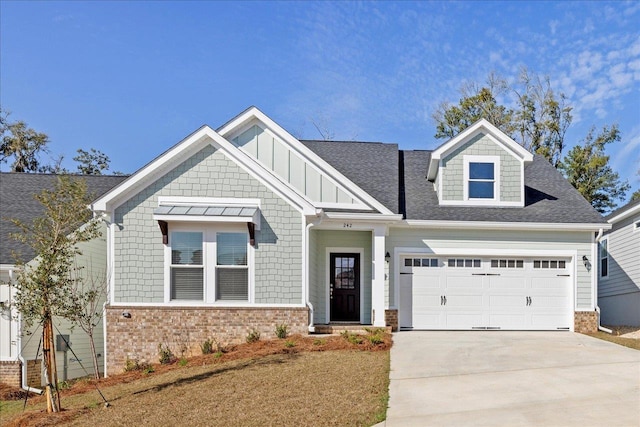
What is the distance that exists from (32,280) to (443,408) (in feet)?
21.7

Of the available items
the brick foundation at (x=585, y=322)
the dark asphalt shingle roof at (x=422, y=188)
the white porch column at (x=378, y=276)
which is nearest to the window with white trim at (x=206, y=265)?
the white porch column at (x=378, y=276)

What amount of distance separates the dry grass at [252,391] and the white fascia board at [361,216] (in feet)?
10.9

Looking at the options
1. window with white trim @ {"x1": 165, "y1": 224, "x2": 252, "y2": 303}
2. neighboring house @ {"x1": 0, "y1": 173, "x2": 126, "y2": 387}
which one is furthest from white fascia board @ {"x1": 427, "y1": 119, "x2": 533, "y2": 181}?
neighboring house @ {"x1": 0, "y1": 173, "x2": 126, "y2": 387}

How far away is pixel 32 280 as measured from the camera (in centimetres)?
931

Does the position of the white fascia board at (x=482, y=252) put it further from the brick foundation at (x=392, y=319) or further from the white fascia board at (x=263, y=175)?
the white fascia board at (x=263, y=175)

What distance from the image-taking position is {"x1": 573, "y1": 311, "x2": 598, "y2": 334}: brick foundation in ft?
52.5

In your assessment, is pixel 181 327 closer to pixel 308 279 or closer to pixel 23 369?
pixel 308 279

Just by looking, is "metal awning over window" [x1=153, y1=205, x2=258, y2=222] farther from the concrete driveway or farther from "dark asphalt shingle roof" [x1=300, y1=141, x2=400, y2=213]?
the concrete driveway

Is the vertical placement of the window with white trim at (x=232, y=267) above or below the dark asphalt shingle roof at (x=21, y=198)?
below

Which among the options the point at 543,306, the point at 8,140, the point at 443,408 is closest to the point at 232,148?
the point at 443,408

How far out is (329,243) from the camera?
16.5m

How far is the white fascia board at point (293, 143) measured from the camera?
15469mm

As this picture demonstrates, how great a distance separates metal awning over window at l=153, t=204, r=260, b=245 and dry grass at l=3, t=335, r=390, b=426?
9.33 feet

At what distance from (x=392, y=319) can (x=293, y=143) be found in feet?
17.9
